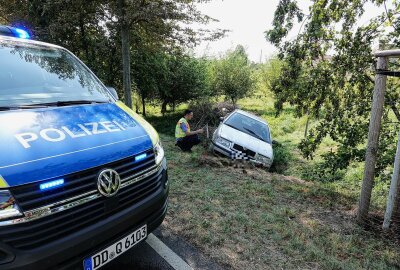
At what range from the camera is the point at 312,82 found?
570 cm

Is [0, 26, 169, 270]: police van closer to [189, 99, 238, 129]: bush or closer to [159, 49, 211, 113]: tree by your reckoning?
[189, 99, 238, 129]: bush

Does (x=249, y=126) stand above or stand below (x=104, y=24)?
below

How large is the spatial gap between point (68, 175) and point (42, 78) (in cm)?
170

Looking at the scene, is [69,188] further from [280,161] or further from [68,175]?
[280,161]

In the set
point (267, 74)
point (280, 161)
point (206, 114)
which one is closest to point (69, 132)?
point (280, 161)

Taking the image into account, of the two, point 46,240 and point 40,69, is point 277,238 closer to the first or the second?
point 46,240

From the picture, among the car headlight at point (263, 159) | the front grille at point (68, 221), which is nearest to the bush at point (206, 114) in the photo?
the car headlight at point (263, 159)

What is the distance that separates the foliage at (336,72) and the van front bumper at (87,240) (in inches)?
163

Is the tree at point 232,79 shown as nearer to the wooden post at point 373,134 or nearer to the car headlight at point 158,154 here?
→ the wooden post at point 373,134

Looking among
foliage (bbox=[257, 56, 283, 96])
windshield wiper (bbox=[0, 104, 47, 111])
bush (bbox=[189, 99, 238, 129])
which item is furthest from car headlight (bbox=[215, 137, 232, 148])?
foliage (bbox=[257, 56, 283, 96])

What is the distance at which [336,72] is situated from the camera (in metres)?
5.42

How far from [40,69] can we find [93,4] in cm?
837

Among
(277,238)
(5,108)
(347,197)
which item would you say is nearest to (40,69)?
(5,108)

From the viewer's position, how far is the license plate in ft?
6.97
